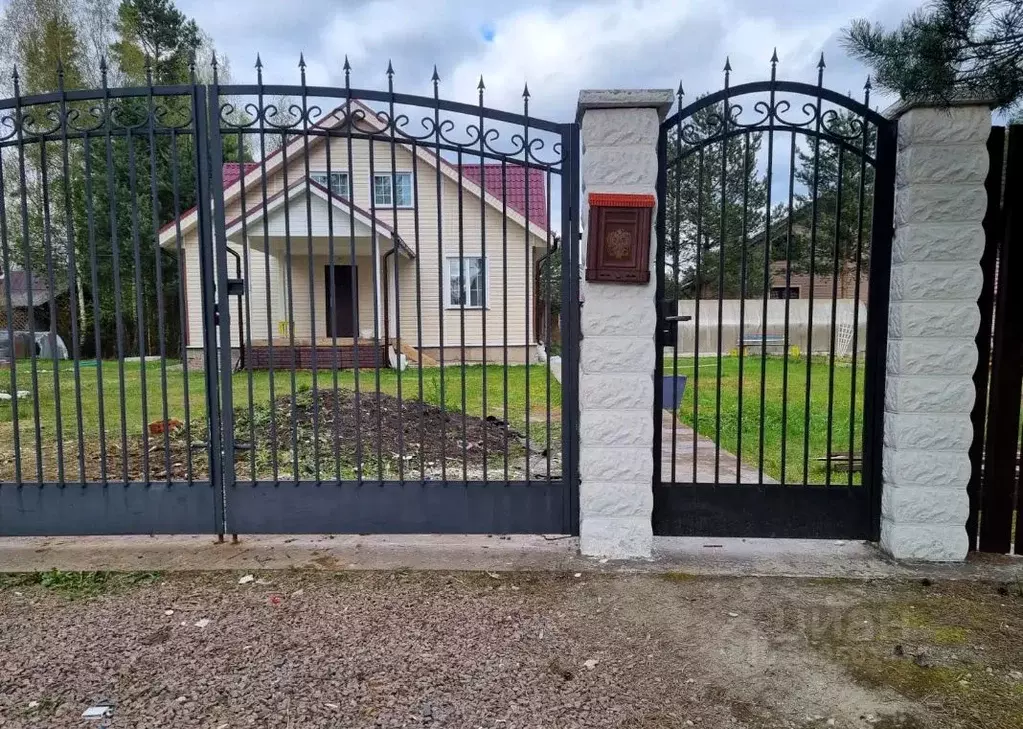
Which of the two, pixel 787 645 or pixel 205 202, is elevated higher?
pixel 205 202

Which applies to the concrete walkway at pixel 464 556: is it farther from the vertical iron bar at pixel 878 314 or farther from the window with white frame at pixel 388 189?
the window with white frame at pixel 388 189

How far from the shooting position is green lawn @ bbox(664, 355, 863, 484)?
18.3 ft

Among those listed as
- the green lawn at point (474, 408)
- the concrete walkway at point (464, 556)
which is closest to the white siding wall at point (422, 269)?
the green lawn at point (474, 408)

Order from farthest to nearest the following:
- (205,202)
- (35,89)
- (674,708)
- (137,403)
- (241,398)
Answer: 1. (35,89)
2. (137,403)
3. (241,398)
4. (205,202)
5. (674,708)

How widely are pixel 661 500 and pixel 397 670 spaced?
1.78 metres

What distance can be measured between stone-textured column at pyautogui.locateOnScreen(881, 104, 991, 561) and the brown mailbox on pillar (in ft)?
4.40

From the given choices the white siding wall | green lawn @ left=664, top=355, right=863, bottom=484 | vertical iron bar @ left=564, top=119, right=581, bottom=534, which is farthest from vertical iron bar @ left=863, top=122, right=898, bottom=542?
the white siding wall

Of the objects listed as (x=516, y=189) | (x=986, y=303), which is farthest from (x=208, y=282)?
(x=516, y=189)

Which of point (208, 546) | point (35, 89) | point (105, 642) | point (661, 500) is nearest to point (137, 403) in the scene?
point (208, 546)

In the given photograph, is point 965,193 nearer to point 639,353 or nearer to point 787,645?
point 639,353

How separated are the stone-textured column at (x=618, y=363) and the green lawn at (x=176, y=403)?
1201 mm

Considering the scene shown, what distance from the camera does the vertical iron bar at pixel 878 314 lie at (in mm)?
3457

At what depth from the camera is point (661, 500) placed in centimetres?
367

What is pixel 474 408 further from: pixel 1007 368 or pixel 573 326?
pixel 1007 368
